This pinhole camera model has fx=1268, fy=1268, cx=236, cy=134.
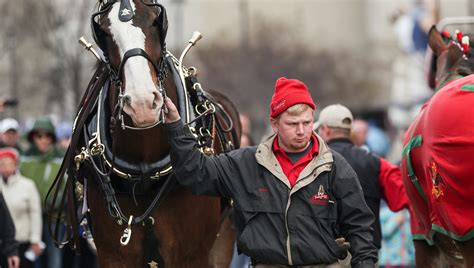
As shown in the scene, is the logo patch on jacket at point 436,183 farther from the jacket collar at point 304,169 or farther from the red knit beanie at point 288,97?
the red knit beanie at point 288,97

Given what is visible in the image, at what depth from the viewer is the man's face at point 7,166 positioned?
13703mm

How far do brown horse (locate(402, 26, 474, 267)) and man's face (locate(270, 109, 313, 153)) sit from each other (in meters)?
0.96

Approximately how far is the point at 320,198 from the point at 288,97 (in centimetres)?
66

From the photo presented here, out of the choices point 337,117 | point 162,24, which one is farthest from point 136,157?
point 337,117

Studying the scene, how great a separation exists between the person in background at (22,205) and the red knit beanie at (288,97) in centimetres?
628

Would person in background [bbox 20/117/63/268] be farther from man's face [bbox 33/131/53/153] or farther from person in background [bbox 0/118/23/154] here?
person in background [bbox 0/118/23/154]

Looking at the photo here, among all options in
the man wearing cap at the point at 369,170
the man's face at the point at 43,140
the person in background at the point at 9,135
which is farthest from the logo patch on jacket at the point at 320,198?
the person in background at the point at 9,135

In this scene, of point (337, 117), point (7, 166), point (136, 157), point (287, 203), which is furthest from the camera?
point (7, 166)

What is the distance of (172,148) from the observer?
312 inches

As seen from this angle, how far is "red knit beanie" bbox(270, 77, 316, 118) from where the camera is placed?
7.88 meters

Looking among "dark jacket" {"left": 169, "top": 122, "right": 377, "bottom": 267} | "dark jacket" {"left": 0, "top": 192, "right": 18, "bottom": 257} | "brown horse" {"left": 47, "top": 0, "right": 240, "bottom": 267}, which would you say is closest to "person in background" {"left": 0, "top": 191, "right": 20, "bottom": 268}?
"dark jacket" {"left": 0, "top": 192, "right": 18, "bottom": 257}

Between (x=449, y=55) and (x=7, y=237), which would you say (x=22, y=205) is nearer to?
(x=7, y=237)

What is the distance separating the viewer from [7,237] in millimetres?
10695

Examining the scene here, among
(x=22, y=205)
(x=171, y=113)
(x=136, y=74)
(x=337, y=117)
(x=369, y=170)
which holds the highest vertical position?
(x=136, y=74)
